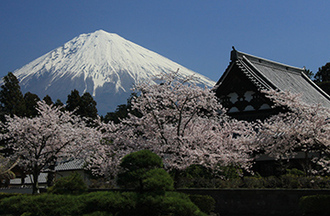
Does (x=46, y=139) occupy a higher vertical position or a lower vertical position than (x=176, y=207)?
higher

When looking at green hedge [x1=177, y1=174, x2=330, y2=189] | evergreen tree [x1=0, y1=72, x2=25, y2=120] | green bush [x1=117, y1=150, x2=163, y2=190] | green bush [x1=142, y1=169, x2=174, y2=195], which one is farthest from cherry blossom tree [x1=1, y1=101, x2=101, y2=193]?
evergreen tree [x1=0, y1=72, x2=25, y2=120]

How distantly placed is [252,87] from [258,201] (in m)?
11.9

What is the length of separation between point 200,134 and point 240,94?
9.83 meters

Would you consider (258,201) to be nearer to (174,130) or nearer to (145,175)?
(174,130)

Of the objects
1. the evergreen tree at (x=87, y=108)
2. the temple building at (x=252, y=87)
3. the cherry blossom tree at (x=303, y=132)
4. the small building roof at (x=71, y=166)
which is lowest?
the small building roof at (x=71, y=166)

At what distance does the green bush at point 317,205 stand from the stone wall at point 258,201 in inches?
19.2

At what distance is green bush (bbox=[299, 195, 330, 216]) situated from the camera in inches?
500

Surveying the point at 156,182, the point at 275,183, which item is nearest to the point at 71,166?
the point at 275,183

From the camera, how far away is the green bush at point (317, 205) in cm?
1270

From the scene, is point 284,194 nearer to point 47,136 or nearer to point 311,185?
point 311,185

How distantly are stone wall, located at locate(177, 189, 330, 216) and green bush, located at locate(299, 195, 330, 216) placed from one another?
49 centimetres

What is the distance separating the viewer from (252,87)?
24906 millimetres

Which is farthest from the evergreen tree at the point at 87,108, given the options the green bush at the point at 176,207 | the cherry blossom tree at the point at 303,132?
the green bush at the point at 176,207

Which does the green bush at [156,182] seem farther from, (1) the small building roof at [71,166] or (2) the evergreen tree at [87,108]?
(2) the evergreen tree at [87,108]
